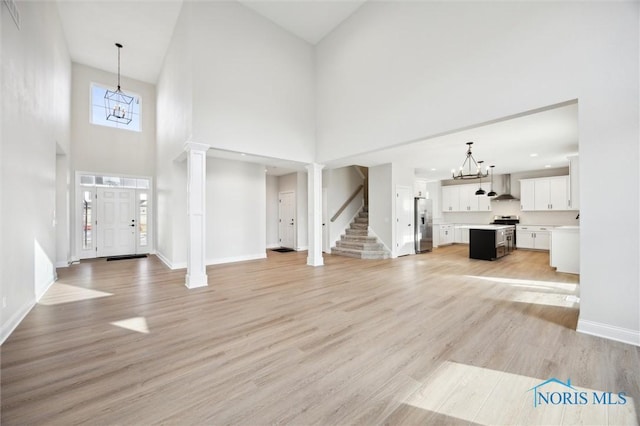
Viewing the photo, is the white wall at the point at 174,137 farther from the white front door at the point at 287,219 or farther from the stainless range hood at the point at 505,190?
the stainless range hood at the point at 505,190

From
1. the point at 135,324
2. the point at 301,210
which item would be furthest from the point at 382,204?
the point at 135,324

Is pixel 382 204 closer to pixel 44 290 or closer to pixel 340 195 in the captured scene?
pixel 340 195

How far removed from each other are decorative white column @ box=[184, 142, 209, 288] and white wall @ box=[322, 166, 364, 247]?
14.7ft

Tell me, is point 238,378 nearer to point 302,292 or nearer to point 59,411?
point 59,411

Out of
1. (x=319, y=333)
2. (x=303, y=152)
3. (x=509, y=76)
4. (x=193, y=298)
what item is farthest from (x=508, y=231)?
(x=193, y=298)

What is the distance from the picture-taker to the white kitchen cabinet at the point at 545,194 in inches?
334

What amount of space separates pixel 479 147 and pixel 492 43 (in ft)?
8.37

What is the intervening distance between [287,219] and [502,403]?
856 cm

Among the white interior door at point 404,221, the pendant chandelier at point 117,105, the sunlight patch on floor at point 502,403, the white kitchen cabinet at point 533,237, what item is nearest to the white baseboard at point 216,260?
the white interior door at point 404,221

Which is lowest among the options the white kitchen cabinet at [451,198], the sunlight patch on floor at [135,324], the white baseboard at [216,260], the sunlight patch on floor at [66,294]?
the sunlight patch on floor at [66,294]

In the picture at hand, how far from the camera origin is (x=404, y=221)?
319 inches

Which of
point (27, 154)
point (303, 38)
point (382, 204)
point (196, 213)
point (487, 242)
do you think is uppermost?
point (303, 38)

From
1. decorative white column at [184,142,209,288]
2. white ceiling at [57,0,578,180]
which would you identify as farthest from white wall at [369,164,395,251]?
decorative white column at [184,142,209,288]

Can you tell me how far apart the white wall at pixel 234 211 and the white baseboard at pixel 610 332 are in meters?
6.73
